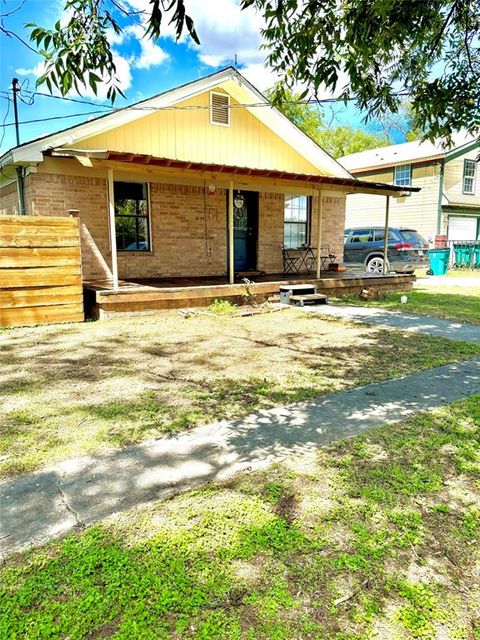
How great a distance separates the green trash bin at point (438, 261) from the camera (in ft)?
63.8

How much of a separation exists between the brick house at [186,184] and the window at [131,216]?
2cm

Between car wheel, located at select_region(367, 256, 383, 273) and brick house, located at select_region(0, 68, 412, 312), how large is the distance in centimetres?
382

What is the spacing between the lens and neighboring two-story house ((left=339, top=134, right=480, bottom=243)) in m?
23.0

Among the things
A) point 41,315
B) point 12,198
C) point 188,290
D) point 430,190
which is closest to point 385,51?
point 188,290

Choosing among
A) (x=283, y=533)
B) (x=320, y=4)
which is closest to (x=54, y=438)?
(x=283, y=533)

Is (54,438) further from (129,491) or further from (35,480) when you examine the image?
(129,491)

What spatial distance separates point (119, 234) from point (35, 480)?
28.3ft

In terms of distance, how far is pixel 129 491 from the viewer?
281 centimetres

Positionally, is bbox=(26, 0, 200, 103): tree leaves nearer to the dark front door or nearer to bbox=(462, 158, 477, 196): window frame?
the dark front door

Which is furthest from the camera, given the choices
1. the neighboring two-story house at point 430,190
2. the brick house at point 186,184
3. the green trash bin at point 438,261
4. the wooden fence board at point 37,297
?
the neighboring two-story house at point 430,190

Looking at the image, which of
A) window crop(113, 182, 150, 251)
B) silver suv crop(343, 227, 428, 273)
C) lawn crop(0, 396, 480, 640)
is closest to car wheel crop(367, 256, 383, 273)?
silver suv crop(343, 227, 428, 273)

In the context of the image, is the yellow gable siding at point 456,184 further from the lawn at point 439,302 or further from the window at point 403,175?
the lawn at point 439,302

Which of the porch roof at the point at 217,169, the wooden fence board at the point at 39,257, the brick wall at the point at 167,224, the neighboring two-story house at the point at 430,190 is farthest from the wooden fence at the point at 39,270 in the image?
the neighboring two-story house at the point at 430,190

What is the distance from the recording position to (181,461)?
3205mm
